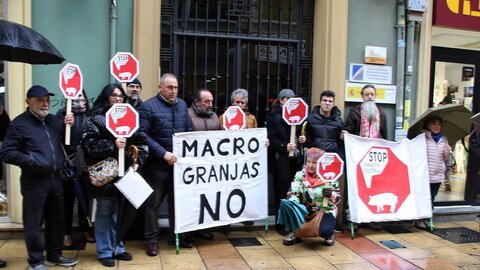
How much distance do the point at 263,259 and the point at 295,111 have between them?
5.66 feet

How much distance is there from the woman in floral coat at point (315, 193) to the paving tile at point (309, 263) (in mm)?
373

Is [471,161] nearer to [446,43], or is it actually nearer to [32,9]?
[446,43]

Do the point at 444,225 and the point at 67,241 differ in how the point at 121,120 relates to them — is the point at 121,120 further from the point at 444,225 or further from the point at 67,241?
the point at 444,225

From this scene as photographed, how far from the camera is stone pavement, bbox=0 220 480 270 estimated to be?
4.54m

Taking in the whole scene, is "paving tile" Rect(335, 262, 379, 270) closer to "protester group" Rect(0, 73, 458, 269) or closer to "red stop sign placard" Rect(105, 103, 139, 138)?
"protester group" Rect(0, 73, 458, 269)

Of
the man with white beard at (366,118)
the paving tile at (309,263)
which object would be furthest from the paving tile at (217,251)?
the man with white beard at (366,118)

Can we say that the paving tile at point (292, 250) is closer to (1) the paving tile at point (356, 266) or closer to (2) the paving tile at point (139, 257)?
(1) the paving tile at point (356, 266)

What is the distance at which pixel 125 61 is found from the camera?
479 cm

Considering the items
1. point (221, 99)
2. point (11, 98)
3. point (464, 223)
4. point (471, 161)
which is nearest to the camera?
point (11, 98)

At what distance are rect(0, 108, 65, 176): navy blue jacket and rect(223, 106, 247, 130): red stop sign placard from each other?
1.87 meters

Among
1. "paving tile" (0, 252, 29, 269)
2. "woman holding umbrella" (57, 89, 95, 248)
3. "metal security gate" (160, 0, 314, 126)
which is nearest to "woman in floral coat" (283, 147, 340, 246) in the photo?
"metal security gate" (160, 0, 314, 126)

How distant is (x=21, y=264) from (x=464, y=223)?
5.81 metres

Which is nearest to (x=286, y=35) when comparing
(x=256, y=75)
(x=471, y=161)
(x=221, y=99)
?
(x=256, y=75)

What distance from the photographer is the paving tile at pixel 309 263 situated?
14.9 ft
